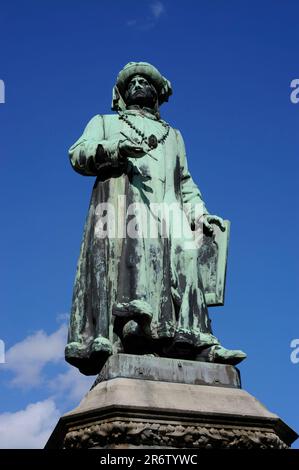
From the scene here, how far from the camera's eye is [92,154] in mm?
10078

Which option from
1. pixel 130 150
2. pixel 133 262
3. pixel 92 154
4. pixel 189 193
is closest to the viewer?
pixel 133 262

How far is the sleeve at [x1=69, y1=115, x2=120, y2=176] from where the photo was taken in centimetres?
999

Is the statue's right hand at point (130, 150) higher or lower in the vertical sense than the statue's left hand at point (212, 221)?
higher

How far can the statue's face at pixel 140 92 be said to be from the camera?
1107 cm

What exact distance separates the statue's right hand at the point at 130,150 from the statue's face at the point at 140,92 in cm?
A: 139

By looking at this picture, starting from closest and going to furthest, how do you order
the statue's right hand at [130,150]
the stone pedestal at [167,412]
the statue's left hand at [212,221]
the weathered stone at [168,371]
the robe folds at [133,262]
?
the stone pedestal at [167,412] < the weathered stone at [168,371] < the robe folds at [133,262] < the statue's right hand at [130,150] < the statue's left hand at [212,221]

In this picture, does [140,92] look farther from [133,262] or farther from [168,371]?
[168,371]

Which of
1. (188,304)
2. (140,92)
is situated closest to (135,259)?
(188,304)

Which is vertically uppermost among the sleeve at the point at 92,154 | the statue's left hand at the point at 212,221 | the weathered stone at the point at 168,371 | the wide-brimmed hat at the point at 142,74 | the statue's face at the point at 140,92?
the wide-brimmed hat at the point at 142,74

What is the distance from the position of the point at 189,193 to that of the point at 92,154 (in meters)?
1.53

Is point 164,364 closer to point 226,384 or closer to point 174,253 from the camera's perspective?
point 226,384

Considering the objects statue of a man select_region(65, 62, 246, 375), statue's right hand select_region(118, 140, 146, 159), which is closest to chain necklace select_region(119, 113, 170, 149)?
statue of a man select_region(65, 62, 246, 375)

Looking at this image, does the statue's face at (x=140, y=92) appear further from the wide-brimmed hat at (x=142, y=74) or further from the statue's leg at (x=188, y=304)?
the statue's leg at (x=188, y=304)

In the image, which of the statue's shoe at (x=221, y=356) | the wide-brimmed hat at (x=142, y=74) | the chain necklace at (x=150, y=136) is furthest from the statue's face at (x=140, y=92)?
the statue's shoe at (x=221, y=356)
